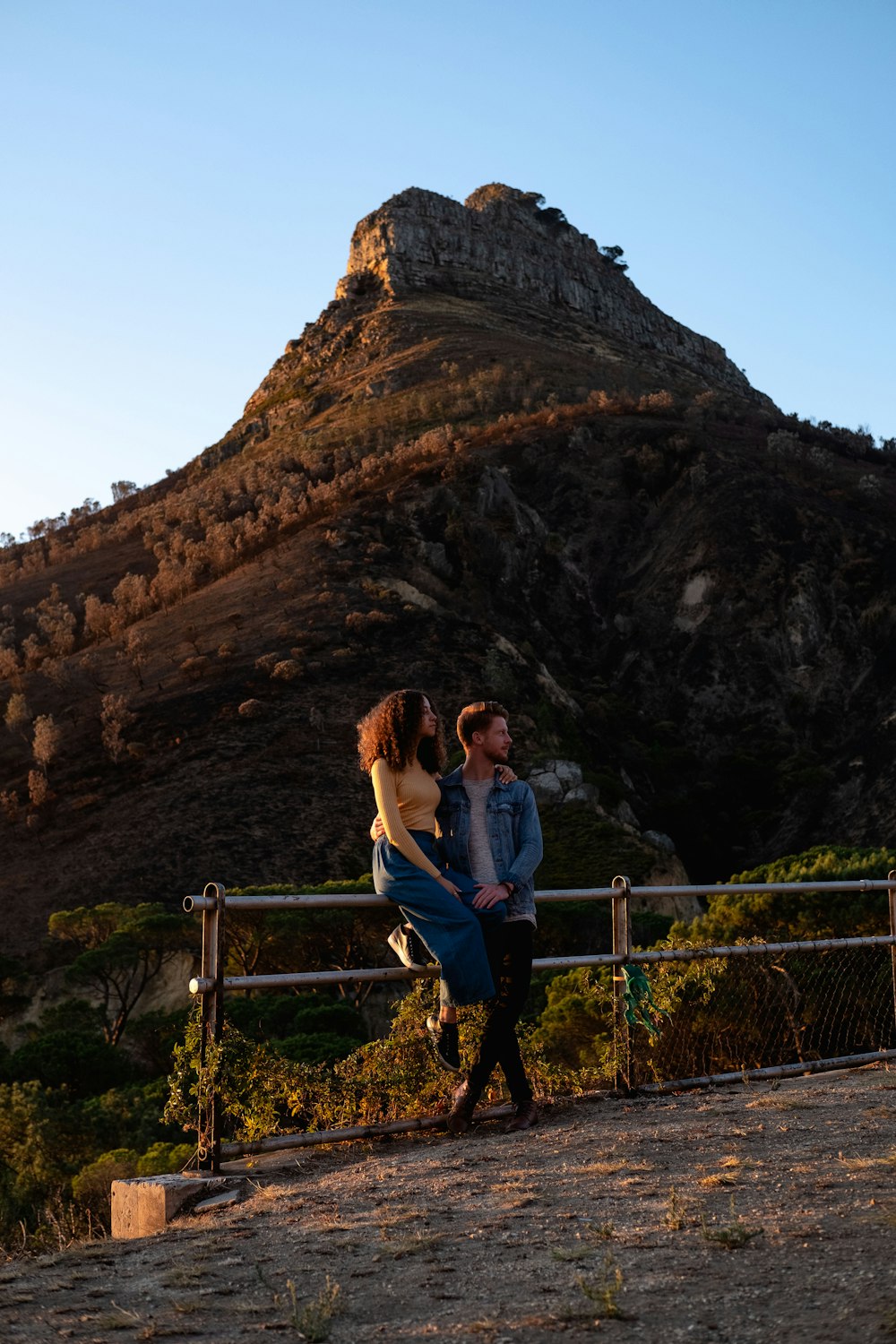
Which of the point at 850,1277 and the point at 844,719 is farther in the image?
the point at 844,719

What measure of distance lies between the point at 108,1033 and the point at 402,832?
50.8ft

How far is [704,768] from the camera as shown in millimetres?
39719

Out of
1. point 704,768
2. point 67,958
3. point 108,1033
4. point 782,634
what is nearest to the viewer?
point 108,1033

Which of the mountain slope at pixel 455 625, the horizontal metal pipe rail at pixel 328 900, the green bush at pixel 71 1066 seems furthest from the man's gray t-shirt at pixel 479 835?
the mountain slope at pixel 455 625

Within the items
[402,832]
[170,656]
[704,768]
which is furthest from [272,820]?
[402,832]

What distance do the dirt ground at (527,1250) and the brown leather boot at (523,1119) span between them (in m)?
0.17

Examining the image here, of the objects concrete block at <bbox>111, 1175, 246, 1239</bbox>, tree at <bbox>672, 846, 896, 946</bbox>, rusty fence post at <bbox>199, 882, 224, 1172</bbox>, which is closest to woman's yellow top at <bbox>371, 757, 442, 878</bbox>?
rusty fence post at <bbox>199, 882, 224, 1172</bbox>

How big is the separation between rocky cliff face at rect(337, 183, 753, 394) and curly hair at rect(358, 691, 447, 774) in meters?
78.2

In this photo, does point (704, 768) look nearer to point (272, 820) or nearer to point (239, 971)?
point (272, 820)

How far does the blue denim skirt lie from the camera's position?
513 cm

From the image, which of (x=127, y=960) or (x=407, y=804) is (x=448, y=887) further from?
(x=127, y=960)

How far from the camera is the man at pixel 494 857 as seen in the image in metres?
5.46

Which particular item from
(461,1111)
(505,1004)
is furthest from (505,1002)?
(461,1111)

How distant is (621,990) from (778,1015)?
3393 millimetres
